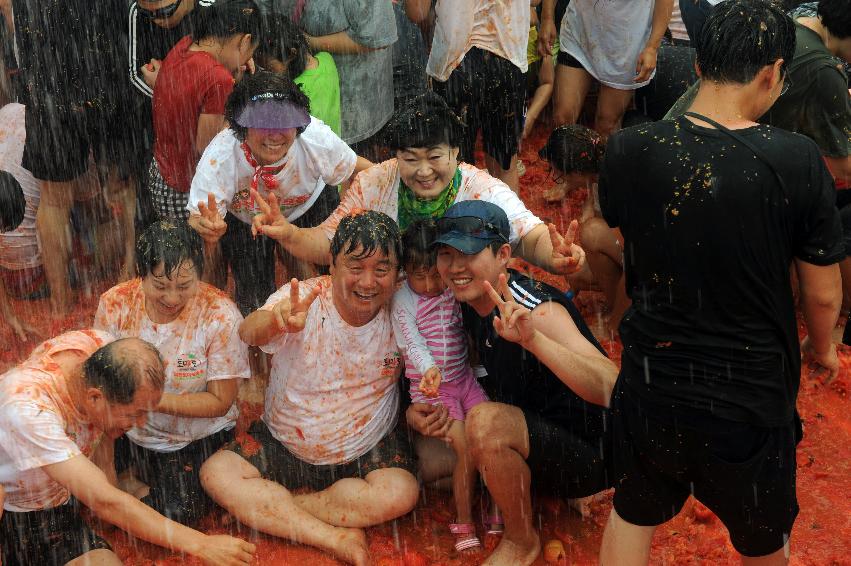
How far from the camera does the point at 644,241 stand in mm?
3016

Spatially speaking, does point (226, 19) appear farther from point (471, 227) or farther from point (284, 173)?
point (471, 227)

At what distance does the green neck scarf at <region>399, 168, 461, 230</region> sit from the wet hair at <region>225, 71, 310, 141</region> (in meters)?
0.69

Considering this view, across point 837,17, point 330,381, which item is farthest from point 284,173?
point 837,17

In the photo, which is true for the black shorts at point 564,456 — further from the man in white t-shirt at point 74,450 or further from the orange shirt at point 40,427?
the orange shirt at point 40,427

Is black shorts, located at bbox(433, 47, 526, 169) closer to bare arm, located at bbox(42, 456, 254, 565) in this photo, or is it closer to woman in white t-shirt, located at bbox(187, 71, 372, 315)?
woman in white t-shirt, located at bbox(187, 71, 372, 315)

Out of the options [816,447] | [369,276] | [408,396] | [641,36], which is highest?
[641,36]

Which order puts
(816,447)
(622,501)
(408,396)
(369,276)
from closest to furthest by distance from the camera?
(622,501) → (369,276) → (408,396) → (816,447)

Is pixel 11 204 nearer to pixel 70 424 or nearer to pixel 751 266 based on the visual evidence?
pixel 70 424

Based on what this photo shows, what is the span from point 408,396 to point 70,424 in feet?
5.07

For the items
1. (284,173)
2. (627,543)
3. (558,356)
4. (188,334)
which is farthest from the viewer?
(284,173)

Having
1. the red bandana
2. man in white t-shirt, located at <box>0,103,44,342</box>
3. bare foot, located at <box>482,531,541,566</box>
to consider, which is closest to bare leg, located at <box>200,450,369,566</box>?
bare foot, located at <box>482,531,541,566</box>

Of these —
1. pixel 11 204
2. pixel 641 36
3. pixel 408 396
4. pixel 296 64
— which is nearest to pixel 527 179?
pixel 641 36

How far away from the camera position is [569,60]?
6.83m

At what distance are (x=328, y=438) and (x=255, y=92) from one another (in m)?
1.65
